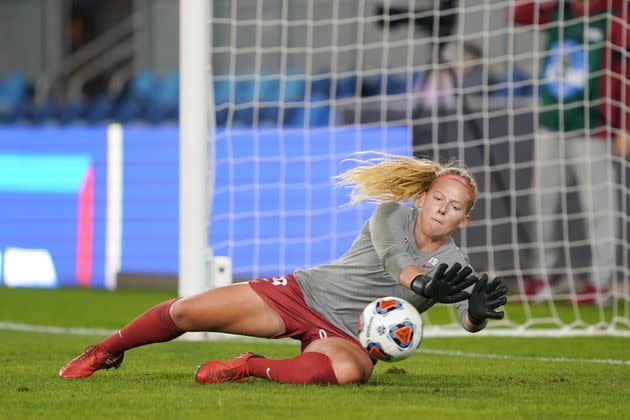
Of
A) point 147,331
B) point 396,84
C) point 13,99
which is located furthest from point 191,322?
point 13,99

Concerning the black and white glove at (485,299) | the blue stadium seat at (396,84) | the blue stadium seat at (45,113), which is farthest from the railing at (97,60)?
the black and white glove at (485,299)

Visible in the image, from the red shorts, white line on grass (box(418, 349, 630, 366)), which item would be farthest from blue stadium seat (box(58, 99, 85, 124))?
the red shorts

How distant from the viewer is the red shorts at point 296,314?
205 inches

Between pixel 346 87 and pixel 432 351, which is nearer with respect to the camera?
pixel 432 351

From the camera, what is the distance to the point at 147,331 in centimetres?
520

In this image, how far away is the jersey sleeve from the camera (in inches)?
195

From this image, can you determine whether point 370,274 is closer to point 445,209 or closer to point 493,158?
point 445,209

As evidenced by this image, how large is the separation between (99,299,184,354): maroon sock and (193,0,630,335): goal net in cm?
317

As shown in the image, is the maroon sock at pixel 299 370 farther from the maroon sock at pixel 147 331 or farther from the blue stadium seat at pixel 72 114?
the blue stadium seat at pixel 72 114

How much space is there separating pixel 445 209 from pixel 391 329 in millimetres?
601

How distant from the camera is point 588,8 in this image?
9.32m

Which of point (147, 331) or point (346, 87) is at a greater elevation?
point (346, 87)

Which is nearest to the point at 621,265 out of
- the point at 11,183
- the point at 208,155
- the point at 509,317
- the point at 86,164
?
the point at 509,317

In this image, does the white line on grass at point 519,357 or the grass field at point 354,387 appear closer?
the grass field at point 354,387
